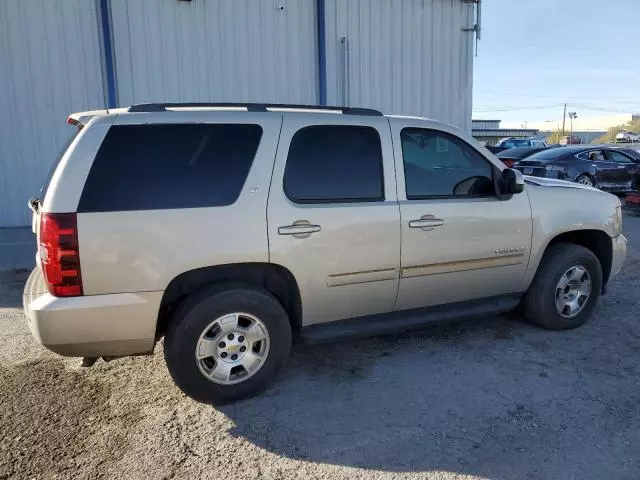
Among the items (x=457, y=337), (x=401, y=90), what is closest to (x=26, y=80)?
(x=401, y=90)

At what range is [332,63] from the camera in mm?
10961

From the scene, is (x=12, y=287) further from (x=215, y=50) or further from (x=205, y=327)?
(x=215, y=50)

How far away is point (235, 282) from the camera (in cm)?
351

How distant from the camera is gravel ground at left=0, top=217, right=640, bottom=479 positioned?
9.52ft

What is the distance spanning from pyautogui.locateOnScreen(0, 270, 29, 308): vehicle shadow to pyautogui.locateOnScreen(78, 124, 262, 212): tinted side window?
342 cm

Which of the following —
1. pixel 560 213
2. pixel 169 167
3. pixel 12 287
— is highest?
pixel 169 167

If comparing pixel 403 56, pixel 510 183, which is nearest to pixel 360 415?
pixel 510 183

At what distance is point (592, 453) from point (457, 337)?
68.8 inches

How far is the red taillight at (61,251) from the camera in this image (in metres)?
3.01

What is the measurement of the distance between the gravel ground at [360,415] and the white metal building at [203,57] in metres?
6.19

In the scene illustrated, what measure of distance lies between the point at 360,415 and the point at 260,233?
1.32 meters

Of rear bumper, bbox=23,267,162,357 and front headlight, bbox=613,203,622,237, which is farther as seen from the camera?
front headlight, bbox=613,203,622,237

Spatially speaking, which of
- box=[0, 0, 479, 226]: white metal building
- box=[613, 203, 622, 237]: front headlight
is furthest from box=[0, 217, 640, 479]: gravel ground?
box=[0, 0, 479, 226]: white metal building

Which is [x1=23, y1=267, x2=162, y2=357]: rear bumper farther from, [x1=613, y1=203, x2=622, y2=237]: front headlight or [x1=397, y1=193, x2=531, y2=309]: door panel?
[x1=613, y1=203, x2=622, y2=237]: front headlight
